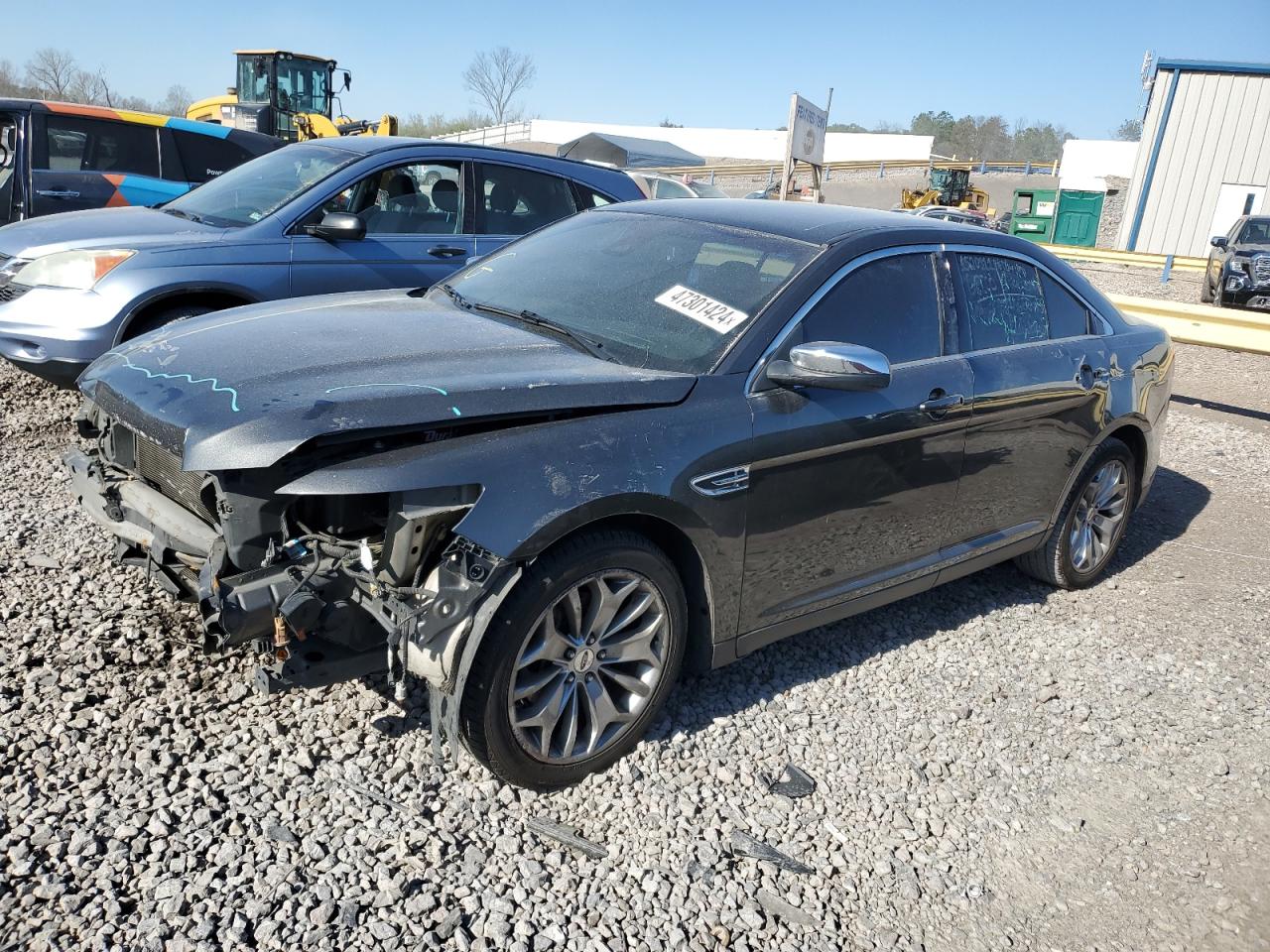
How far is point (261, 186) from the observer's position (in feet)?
20.9

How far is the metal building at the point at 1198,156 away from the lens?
28.5 metres

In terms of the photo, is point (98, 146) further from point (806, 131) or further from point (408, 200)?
point (806, 131)

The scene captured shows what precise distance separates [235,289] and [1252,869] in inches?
215

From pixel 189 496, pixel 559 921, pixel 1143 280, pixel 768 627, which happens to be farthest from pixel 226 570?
pixel 1143 280

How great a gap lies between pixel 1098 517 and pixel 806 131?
1972cm

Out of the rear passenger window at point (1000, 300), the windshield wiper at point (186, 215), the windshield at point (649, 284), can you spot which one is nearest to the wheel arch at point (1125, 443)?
the rear passenger window at point (1000, 300)

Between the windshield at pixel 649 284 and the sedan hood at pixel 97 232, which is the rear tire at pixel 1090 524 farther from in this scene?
the sedan hood at pixel 97 232

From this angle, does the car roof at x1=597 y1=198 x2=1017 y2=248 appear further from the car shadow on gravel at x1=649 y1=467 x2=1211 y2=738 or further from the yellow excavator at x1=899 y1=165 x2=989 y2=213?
the yellow excavator at x1=899 y1=165 x2=989 y2=213

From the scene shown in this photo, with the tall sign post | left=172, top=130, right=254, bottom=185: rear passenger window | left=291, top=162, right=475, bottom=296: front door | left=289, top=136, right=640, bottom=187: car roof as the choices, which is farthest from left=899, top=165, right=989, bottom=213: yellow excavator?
left=291, top=162, right=475, bottom=296: front door

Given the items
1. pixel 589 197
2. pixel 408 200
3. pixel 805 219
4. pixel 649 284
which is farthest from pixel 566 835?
pixel 589 197

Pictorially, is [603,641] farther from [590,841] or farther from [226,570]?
[226,570]

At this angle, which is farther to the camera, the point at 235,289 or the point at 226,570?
the point at 235,289

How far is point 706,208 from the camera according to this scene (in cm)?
411

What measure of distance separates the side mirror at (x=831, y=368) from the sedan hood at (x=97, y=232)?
4003mm
